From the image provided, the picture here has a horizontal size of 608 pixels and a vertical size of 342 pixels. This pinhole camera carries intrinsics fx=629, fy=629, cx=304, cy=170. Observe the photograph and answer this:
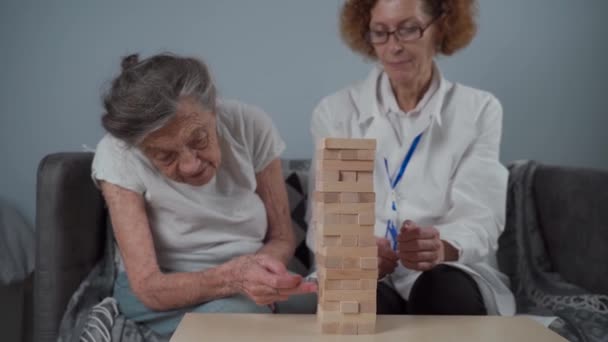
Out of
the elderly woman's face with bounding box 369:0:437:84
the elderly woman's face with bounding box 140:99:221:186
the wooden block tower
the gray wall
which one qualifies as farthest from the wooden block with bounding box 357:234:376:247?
the gray wall

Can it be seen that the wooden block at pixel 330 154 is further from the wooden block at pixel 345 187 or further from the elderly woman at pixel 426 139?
the elderly woman at pixel 426 139

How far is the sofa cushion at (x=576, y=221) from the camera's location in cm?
167

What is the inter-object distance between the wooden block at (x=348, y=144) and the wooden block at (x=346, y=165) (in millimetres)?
23

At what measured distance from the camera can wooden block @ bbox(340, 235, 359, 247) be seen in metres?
1.02

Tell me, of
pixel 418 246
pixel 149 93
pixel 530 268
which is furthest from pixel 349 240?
pixel 530 268

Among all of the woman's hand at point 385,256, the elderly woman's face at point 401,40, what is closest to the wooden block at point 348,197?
the woman's hand at point 385,256

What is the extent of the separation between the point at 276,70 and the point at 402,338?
1.35m

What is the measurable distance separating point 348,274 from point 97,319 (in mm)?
691

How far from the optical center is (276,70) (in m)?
2.19

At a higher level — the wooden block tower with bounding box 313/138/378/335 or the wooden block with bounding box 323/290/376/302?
the wooden block tower with bounding box 313/138/378/335

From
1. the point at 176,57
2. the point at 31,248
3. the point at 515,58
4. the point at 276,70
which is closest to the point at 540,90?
the point at 515,58

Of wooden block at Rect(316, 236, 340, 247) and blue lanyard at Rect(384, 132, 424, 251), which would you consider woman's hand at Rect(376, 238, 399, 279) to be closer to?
blue lanyard at Rect(384, 132, 424, 251)

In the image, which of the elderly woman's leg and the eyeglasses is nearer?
the elderly woman's leg

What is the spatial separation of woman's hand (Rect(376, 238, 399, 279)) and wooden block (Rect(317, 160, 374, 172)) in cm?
35
